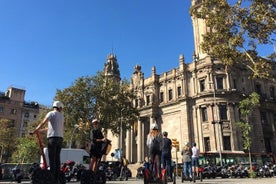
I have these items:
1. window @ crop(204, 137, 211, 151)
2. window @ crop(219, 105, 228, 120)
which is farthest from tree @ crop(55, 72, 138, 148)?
window @ crop(219, 105, 228, 120)

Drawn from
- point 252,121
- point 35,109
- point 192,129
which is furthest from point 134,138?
point 35,109

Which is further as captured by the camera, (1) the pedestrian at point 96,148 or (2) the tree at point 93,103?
Result: (2) the tree at point 93,103

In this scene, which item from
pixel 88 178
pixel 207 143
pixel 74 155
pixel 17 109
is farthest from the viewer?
pixel 17 109

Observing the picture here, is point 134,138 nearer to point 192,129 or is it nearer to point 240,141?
point 192,129

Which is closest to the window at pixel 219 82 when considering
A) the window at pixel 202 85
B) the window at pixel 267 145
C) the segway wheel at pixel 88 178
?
the window at pixel 202 85

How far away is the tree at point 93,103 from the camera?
33.7m

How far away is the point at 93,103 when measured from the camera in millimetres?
34812

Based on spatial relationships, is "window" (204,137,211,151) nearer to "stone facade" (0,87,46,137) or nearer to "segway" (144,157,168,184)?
"segway" (144,157,168,184)

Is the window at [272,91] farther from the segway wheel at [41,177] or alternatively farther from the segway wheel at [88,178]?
the segway wheel at [41,177]

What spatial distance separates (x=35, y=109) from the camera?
223ft

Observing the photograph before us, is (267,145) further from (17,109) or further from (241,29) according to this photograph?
(17,109)

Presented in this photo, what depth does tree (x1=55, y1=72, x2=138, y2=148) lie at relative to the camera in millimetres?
33688

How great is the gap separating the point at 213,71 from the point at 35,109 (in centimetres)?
4774

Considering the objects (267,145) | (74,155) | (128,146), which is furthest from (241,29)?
(128,146)
